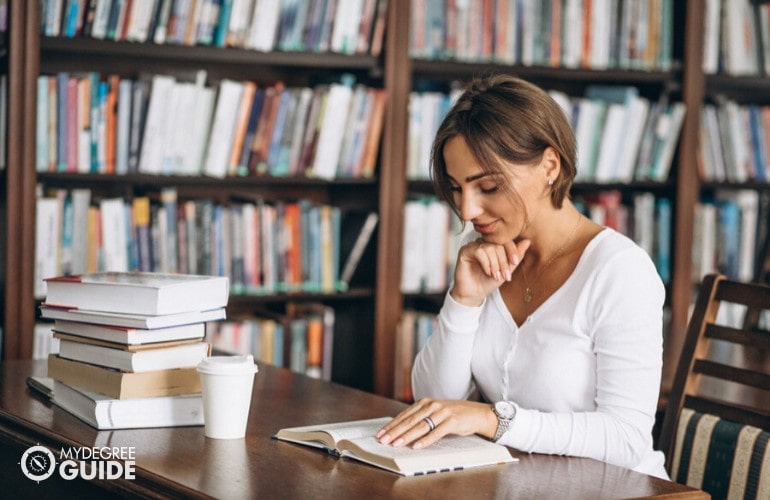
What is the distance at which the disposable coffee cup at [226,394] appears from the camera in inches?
56.2

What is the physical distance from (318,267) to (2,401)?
154 cm

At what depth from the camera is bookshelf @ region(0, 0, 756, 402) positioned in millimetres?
2705

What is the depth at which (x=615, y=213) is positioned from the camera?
349 centimetres

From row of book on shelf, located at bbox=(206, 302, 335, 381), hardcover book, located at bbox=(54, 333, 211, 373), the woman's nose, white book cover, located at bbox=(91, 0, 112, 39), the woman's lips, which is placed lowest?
row of book on shelf, located at bbox=(206, 302, 335, 381)

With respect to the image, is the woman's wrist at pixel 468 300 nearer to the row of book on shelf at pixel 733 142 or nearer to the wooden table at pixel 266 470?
the wooden table at pixel 266 470

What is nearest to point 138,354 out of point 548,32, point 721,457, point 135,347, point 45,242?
point 135,347

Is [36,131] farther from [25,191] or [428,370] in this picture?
[428,370]

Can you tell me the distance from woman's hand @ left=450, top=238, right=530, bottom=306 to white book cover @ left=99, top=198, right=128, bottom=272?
137 cm

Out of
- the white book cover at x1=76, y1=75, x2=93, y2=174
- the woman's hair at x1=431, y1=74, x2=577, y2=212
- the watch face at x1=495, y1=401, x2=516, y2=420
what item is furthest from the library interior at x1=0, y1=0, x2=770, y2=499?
A: the watch face at x1=495, y1=401, x2=516, y2=420

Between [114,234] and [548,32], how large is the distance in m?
1.46

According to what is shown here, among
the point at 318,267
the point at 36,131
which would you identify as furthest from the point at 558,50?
the point at 36,131

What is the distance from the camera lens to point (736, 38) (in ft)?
11.6

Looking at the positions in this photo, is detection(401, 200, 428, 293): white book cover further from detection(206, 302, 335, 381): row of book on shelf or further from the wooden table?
the wooden table

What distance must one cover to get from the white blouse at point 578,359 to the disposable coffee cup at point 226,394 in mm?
349
